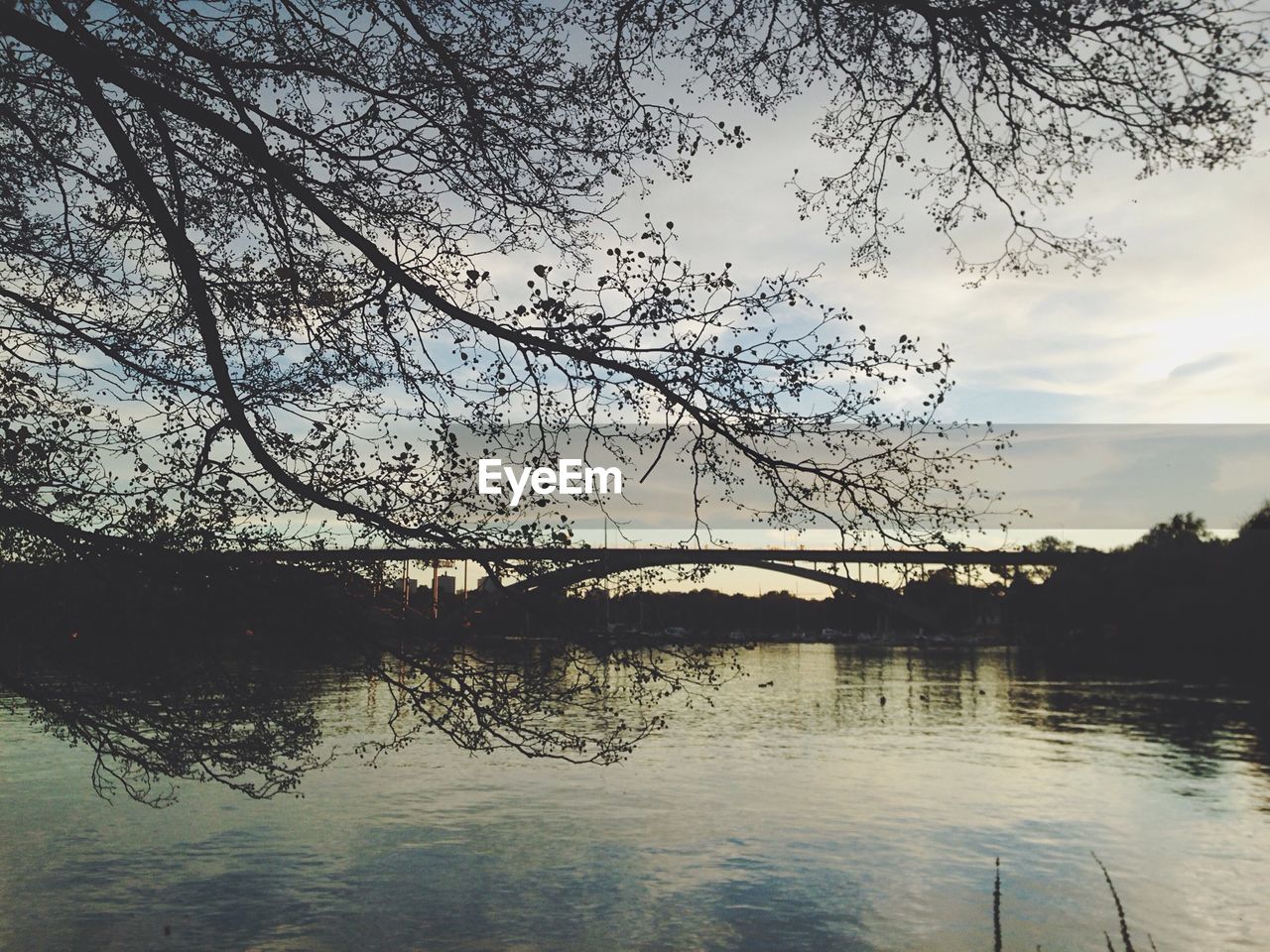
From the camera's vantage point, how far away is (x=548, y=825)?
2317 cm

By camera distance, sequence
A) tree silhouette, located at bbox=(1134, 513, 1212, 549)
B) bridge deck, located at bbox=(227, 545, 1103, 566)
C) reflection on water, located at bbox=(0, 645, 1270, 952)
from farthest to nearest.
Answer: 1. tree silhouette, located at bbox=(1134, 513, 1212, 549)
2. reflection on water, located at bbox=(0, 645, 1270, 952)
3. bridge deck, located at bbox=(227, 545, 1103, 566)

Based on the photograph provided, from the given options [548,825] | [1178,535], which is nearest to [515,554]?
[548,825]

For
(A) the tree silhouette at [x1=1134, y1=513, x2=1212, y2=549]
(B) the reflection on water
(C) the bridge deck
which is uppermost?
(A) the tree silhouette at [x1=1134, y1=513, x2=1212, y2=549]

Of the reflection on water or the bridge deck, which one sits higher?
the bridge deck

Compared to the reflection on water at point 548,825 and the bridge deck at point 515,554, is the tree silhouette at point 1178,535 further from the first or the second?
the bridge deck at point 515,554

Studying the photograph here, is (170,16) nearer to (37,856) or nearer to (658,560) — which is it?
(658,560)

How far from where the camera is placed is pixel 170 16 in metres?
5.91

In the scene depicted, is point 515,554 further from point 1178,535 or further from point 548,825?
point 1178,535

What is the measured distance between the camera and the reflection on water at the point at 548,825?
21.5ft

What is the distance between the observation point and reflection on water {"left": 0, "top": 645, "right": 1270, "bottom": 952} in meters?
6.55

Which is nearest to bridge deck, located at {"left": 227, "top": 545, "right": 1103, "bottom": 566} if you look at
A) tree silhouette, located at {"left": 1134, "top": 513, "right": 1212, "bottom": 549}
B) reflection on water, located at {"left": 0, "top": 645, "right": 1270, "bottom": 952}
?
reflection on water, located at {"left": 0, "top": 645, "right": 1270, "bottom": 952}

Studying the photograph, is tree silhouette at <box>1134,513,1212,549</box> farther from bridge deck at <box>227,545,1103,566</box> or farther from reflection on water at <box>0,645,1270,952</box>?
bridge deck at <box>227,545,1103,566</box>

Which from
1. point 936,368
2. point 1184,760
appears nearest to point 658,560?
point 936,368

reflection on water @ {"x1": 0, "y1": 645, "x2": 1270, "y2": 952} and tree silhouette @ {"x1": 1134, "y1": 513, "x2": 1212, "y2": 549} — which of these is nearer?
reflection on water @ {"x1": 0, "y1": 645, "x2": 1270, "y2": 952}
